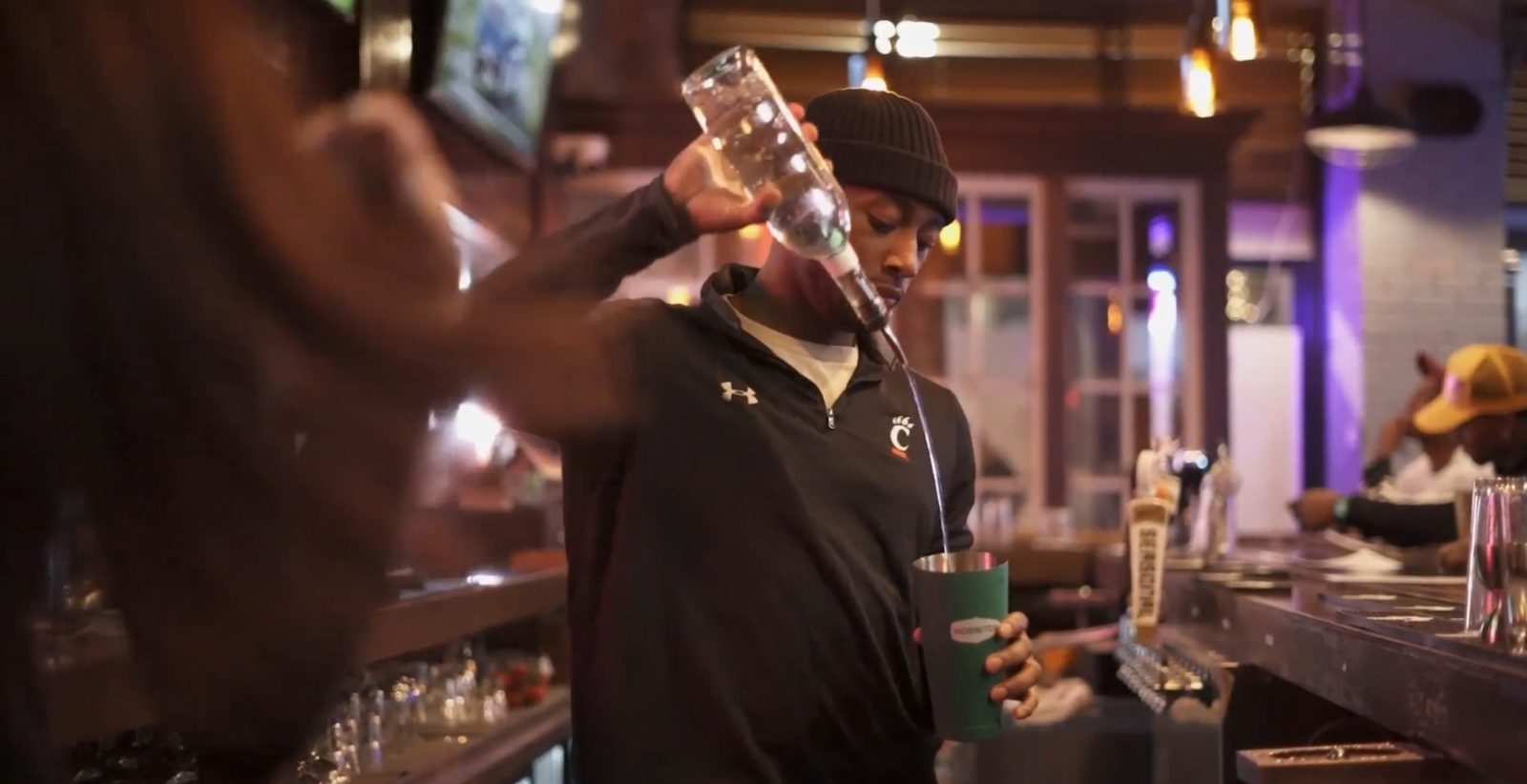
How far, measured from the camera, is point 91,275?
0.61m

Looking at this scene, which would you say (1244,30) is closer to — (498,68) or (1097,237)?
(1097,237)

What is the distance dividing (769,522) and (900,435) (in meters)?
0.25

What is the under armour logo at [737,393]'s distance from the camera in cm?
150

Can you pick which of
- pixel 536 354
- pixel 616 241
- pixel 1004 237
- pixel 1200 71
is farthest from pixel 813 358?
pixel 1004 237

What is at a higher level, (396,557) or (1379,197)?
(1379,197)

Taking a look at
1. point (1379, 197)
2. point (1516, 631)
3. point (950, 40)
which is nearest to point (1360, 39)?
point (1379, 197)

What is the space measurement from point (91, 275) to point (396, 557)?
0.19 metres

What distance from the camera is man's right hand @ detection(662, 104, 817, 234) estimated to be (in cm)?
134

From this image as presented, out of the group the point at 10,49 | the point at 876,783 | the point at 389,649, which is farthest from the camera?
the point at 389,649

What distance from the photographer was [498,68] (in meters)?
3.84

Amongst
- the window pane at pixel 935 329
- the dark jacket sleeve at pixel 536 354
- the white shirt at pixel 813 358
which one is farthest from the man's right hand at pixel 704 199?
the window pane at pixel 935 329

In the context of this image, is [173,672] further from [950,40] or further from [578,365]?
[950,40]

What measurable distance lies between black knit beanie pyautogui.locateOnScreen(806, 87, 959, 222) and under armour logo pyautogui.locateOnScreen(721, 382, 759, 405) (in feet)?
0.97

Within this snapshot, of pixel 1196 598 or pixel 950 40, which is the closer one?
pixel 1196 598
